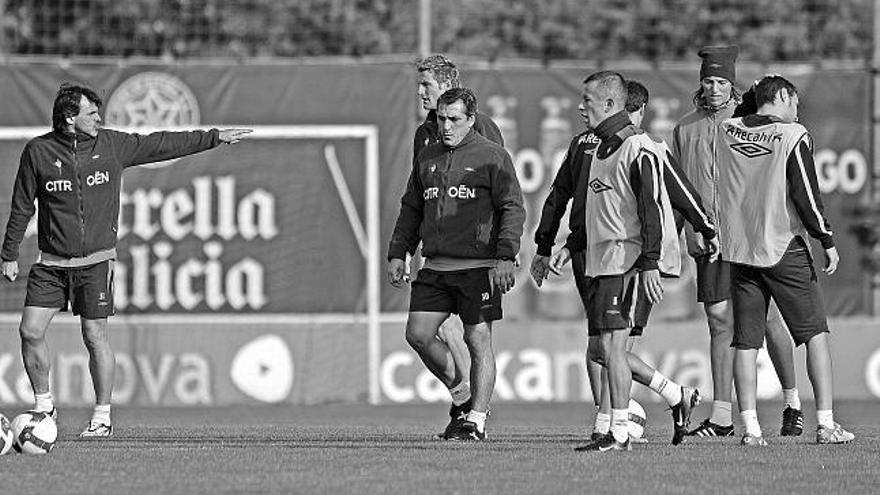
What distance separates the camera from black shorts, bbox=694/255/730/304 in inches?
496

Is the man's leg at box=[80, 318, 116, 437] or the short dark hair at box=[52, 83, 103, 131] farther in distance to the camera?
the man's leg at box=[80, 318, 116, 437]

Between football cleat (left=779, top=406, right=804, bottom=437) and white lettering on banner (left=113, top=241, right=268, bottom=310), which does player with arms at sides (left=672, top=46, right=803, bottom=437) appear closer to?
football cleat (left=779, top=406, right=804, bottom=437)

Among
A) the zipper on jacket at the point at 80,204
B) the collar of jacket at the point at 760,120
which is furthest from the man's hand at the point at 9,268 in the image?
the collar of jacket at the point at 760,120

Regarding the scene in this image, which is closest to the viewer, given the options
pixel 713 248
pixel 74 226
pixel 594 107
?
pixel 594 107

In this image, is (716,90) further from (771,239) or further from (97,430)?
(97,430)

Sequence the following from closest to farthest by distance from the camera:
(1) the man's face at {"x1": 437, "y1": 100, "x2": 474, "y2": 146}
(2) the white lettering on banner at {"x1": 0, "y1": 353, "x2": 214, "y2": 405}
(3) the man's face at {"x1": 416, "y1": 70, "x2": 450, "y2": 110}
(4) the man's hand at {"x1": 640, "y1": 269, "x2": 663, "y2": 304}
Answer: (4) the man's hand at {"x1": 640, "y1": 269, "x2": 663, "y2": 304}, (1) the man's face at {"x1": 437, "y1": 100, "x2": 474, "y2": 146}, (3) the man's face at {"x1": 416, "y1": 70, "x2": 450, "y2": 110}, (2) the white lettering on banner at {"x1": 0, "y1": 353, "x2": 214, "y2": 405}

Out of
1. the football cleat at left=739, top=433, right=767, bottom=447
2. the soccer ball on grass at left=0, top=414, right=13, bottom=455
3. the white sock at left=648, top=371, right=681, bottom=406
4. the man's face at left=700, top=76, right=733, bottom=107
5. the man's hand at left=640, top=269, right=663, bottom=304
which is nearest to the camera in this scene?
the man's hand at left=640, top=269, right=663, bottom=304

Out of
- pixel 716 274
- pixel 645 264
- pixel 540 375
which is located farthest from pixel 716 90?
pixel 540 375

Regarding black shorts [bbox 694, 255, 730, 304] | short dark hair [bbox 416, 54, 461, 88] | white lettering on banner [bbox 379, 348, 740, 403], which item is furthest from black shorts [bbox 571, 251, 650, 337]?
white lettering on banner [bbox 379, 348, 740, 403]

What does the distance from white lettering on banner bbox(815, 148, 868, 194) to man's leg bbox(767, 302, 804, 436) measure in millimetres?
7402

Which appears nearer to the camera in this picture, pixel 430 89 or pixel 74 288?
pixel 430 89

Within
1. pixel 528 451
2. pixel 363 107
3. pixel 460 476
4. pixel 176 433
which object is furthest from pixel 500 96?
pixel 460 476

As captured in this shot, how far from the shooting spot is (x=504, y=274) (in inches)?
470

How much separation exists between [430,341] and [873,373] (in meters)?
8.72
